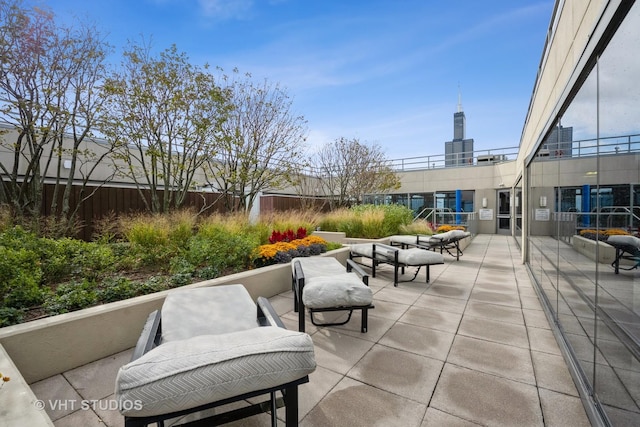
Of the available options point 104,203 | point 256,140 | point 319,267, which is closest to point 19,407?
point 319,267

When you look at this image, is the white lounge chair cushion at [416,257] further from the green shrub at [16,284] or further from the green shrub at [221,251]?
the green shrub at [16,284]

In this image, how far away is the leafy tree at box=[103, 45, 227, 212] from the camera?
674 centimetres

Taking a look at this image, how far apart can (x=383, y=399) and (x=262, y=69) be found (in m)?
9.19

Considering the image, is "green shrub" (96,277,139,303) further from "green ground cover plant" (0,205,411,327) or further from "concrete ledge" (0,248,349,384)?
"concrete ledge" (0,248,349,384)

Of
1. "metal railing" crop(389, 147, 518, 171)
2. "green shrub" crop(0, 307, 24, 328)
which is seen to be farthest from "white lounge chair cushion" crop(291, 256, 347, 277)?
"metal railing" crop(389, 147, 518, 171)

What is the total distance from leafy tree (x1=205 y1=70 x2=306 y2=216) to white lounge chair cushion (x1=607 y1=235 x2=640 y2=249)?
808 centimetres

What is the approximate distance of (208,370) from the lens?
1109 mm

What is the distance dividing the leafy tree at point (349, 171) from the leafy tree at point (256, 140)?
15.6 ft

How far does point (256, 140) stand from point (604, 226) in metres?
8.63

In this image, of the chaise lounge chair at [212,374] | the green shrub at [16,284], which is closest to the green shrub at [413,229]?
the chaise lounge chair at [212,374]

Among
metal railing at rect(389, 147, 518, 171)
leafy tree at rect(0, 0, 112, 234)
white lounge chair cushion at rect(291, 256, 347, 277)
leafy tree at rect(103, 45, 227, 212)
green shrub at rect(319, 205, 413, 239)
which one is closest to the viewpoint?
white lounge chair cushion at rect(291, 256, 347, 277)

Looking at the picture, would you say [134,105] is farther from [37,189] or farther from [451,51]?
[451,51]

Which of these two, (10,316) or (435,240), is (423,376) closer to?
(10,316)

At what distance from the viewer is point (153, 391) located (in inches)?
41.1
